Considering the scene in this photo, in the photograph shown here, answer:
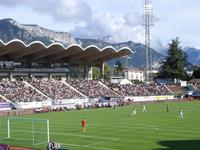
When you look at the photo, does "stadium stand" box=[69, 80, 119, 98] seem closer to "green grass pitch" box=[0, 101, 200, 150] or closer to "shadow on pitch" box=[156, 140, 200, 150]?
"green grass pitch" box=[0, 101, 200, 150]

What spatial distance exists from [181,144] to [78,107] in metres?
49.5

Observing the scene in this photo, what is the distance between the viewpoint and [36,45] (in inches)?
3359

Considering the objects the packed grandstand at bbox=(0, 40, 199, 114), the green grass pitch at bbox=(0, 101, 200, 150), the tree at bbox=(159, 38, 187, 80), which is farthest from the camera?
the tree at bbox=(159, 38, 187, 80)

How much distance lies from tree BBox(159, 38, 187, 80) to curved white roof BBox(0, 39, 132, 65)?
56321 mm

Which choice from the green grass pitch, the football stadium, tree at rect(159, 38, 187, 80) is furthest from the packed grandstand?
tree at rect(159, 38, 187, 80)

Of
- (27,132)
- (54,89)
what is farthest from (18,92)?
(27,132)

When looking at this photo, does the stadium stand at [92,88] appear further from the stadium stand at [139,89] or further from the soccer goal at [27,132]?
the soccer goal at [27,132]

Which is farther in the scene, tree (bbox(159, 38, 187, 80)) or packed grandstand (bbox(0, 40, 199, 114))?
tree (bbox(159, 38, 187, 80))

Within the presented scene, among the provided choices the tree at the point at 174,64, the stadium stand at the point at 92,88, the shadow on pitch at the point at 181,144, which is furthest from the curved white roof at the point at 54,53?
the tree at the point at 174,64

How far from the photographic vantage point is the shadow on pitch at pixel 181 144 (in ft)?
99.5

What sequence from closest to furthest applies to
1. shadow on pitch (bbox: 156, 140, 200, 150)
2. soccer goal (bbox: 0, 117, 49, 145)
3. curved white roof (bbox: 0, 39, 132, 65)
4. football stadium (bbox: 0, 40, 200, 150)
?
shadow on pitch (bbox: 156, 140, 200, 150) → football stadium (bbox: 0, 40, 200, 150) → soccer goal (bbox: 0, 117, 49, 145) → curved white roof (bbox: 0, 39, 132, 65)

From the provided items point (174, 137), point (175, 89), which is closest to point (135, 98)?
point (175, 89)

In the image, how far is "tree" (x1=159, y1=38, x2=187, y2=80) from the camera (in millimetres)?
160000

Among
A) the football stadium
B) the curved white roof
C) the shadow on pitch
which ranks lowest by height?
the shadow on pitch
